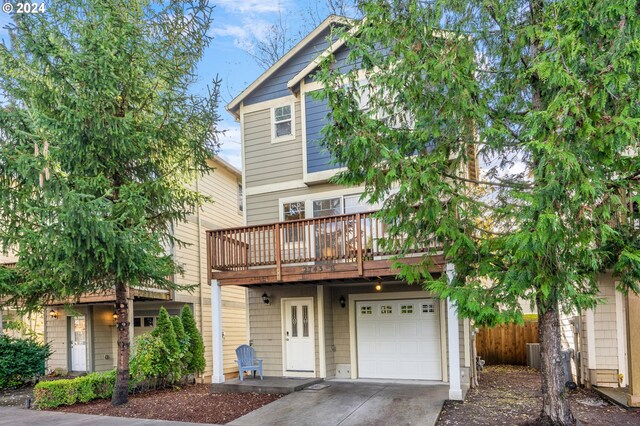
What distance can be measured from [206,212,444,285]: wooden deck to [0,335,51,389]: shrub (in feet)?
20.7

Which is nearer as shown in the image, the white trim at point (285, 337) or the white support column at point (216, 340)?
the white support column at point (216, 340)

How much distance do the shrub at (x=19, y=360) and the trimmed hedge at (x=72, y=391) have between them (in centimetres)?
358

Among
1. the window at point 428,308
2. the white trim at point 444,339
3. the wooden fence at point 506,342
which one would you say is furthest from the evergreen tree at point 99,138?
the wooden fence at point 506,342

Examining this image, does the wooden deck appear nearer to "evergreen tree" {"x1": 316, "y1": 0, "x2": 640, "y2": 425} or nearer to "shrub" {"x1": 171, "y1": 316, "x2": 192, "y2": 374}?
"evergreen tree" {"x1": 316, "y1": 0, "x2": 640, "y2": 425}

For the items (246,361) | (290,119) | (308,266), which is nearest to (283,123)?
(290,119)

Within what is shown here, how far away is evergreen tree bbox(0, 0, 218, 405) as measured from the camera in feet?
26.2

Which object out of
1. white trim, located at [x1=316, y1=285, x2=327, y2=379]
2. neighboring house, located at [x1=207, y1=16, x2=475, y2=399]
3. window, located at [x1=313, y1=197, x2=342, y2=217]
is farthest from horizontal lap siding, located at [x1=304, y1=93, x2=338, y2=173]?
white trim, located at [x1=316, y1=285, x2=327, y2=379]

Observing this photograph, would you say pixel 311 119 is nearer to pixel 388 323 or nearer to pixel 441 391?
pixel 388 323

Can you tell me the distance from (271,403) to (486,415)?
379cm

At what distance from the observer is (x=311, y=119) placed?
37.2 feet

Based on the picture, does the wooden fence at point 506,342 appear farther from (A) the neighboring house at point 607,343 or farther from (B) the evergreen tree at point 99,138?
(B) the evergreen tree at point 99,138

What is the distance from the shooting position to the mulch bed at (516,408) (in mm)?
7132

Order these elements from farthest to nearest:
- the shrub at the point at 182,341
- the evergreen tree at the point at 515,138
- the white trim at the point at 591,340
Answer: the shrub at the point at 182,341, the white trim at the point at 591,340, the evergreen tree at the point at 515,138

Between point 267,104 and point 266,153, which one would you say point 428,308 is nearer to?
point 266,153
